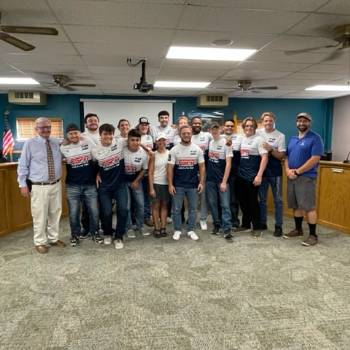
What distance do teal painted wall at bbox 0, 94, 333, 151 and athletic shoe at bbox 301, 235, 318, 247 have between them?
5.45 m

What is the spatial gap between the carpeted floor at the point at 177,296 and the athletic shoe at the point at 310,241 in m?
0.09

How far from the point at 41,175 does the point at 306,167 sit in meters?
3.07

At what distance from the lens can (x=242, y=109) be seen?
28.5 ft

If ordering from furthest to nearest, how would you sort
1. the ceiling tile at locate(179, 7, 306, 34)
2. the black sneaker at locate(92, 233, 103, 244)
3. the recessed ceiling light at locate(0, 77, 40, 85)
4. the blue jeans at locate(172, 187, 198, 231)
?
the recessed ceiling light at locate(0, 77, 40, 85), the blue jeans at locate(172, 187, 198, 231), the black sneaker at locate(92, 233, 103, 244), the ceiling tile at locate(179, 7, 306, 34)

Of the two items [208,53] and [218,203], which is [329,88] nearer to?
[208,53]

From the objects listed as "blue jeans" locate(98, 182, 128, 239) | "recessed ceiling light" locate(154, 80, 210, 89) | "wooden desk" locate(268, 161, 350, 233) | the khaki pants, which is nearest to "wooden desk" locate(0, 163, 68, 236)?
the khaki pants

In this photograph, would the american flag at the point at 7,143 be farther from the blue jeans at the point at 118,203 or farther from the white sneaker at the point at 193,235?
the white sneaker at the point at 193,235

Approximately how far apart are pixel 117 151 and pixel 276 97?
642cm

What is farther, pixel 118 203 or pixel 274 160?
pixel 274 160

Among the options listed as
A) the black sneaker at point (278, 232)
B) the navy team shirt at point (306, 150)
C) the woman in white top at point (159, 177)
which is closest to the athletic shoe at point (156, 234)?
the woman in white top at point (159, 177)

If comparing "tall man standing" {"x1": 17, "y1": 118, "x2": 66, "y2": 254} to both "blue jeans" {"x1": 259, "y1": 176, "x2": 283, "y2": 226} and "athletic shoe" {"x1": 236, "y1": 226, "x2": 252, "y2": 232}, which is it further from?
"blue jeans" {"x1": 259, "y1": 176, "x2": 283, "y2": 226}

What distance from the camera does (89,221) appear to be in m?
3.97

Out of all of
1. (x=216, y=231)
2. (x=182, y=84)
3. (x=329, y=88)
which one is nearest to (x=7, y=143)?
(x=182, y=84)

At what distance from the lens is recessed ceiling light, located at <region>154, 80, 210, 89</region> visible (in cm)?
632
